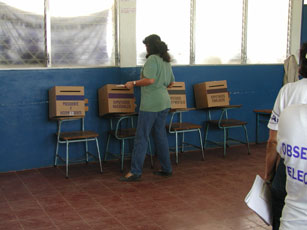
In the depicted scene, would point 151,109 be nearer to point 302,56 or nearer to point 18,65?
point 18,65

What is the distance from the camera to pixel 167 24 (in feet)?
19.0

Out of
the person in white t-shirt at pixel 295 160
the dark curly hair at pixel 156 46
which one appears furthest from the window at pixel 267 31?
the person in white t-shirt at pixel 295 160

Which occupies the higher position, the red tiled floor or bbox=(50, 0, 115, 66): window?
bbox=(50, 0, 115, 66): window

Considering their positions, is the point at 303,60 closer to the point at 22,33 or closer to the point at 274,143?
the point at 274,143

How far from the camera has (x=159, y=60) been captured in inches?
175

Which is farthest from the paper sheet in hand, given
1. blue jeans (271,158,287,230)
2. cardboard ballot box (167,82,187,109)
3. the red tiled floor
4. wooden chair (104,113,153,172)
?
cardboard ballot box (167,82,187,109)

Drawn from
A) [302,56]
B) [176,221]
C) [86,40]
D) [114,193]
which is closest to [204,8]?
[86,40]

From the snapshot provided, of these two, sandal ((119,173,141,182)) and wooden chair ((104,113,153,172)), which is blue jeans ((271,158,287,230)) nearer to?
sandal ((119,173,141,182))

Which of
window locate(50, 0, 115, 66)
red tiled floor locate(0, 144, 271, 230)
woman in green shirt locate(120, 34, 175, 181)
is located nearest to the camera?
red tiled floor locate(0, 144, 271, 230)

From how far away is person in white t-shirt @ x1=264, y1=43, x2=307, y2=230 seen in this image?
1921mm

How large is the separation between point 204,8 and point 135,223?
3.74m

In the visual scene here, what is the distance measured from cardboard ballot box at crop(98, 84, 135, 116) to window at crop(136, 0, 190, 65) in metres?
0.71

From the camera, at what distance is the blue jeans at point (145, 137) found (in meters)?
4.47

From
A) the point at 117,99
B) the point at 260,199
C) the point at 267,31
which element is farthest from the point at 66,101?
the point at 267,31
